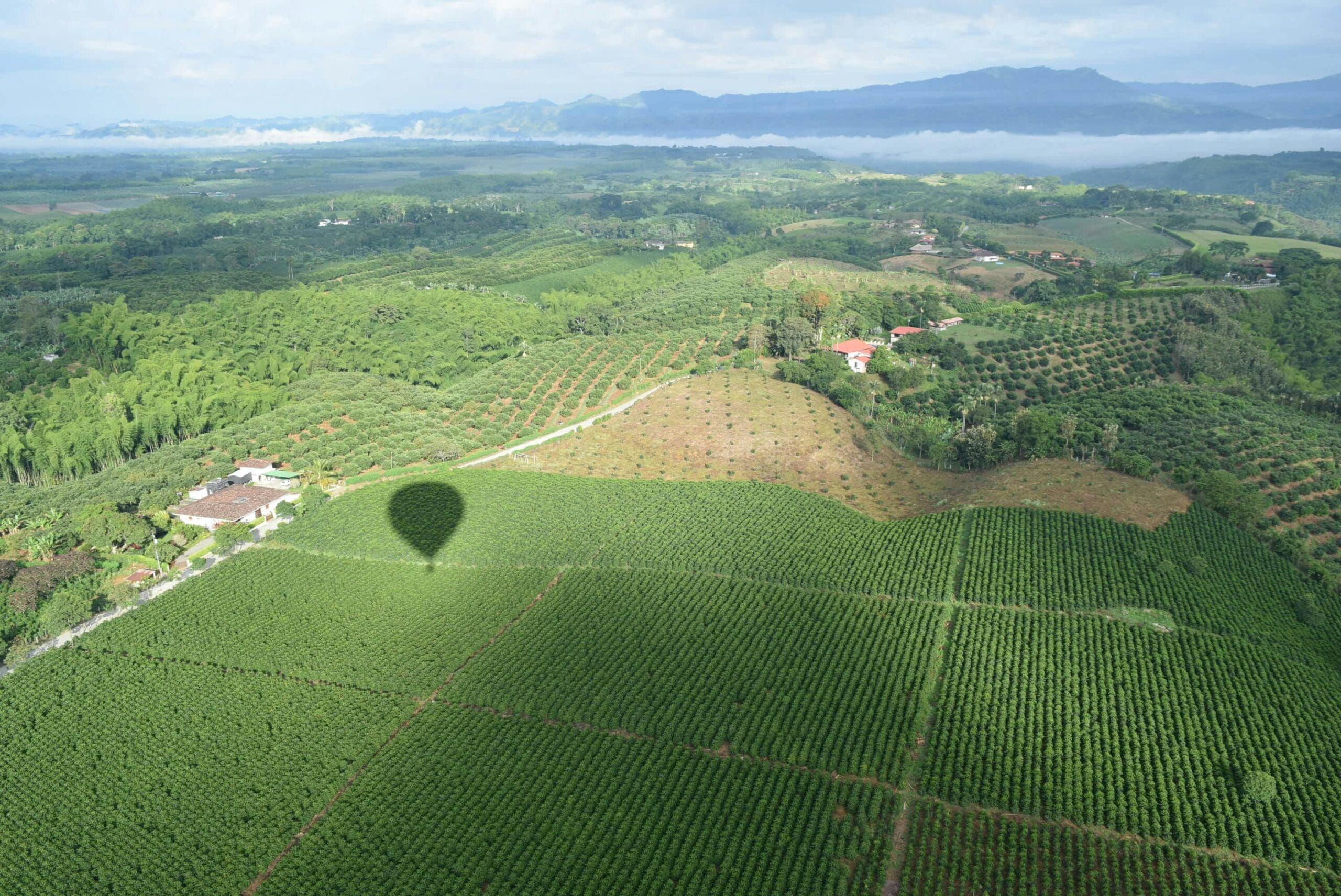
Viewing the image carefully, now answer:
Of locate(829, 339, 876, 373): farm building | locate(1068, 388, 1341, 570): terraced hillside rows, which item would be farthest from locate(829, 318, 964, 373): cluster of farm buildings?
locate(1068, 388, 1341, 570): terraced hillside rows

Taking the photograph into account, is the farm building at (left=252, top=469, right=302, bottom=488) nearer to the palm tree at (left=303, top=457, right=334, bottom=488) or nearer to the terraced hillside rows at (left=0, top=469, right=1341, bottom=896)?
the palm tree at (left=303, top=457, right=334, bottom=488)

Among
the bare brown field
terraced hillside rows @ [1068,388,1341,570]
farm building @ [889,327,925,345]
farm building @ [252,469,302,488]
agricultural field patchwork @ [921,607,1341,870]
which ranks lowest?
agricultural field patchwork @ [921,607,1341,870]

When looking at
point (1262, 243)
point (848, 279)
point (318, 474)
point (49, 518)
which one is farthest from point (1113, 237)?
point (49, 518)

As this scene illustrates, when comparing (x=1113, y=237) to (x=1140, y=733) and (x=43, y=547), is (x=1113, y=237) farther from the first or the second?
(x=43, y=547)

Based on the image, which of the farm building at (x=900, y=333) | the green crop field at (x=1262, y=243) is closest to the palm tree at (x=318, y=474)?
the farm building at (x=900, y=333)

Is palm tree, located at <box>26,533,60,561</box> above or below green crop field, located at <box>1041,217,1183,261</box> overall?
below

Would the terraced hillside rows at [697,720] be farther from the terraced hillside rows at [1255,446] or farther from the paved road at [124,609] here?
the terraced hillside rows at [1255,446]

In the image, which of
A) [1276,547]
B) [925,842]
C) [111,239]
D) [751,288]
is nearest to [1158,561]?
[1276,547]
